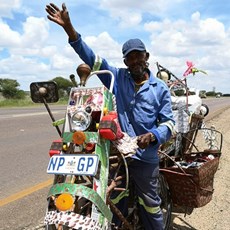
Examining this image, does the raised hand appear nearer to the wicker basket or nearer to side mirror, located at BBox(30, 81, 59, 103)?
side mirror, located at BBox(30, 81, 59, 103)

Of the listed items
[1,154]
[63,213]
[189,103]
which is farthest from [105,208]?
[1,154]

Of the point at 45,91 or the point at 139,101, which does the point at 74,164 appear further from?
the point at 139,101

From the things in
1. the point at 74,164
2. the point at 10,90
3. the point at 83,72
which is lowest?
the point at 10,90

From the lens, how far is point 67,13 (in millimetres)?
3277

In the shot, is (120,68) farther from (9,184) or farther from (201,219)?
(9,184)

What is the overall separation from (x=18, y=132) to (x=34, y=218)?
7.93m

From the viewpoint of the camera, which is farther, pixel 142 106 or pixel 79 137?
pixel 142 106

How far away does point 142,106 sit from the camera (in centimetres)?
338

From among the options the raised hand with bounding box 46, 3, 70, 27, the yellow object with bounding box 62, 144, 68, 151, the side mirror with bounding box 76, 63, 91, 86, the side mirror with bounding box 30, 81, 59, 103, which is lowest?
the yellow object with bounding box 62, 144, 68, 151

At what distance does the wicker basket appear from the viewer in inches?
159

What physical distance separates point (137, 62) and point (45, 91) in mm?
853

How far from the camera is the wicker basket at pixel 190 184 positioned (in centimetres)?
404

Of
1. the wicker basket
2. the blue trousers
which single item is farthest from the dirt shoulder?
the blue trousers

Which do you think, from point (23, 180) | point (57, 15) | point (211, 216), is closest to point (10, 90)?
point (23, 180)
